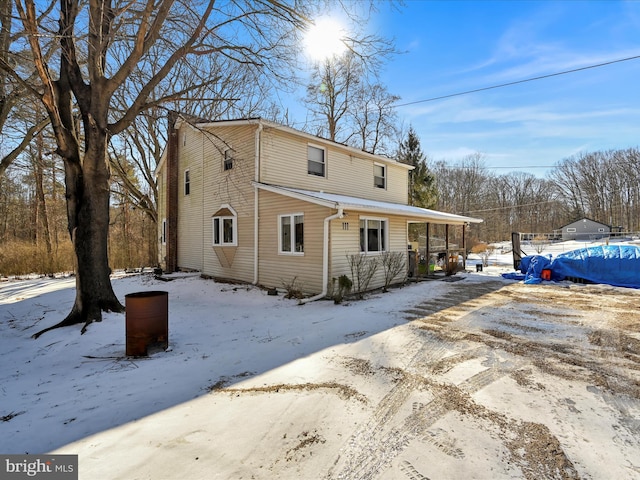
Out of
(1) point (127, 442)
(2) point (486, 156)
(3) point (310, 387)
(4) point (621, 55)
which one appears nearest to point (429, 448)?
(3) point (310, 387)

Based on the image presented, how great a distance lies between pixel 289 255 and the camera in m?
10.0

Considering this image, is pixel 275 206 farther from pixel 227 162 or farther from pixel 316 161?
pixel 227 162

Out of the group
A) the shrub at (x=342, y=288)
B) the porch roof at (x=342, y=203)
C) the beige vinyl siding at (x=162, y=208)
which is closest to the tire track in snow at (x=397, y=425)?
the shrub at (x=342, y=288)

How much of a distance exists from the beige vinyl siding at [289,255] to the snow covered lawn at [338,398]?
2777mm

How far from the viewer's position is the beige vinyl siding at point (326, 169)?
10.9m

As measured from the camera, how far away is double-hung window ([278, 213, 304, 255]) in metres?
9.74

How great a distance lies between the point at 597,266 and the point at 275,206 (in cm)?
1165

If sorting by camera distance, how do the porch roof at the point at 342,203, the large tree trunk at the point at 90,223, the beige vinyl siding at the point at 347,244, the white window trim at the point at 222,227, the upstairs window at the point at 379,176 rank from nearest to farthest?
the large tree trunk at the point at 90,223 < the porch roof at the point at 342,203 < the beige vinyl siding at the point at 347,244 < the white window trim at the point at 222,227 < the upstairs window at the point at 379,176

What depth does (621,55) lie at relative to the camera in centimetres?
1065

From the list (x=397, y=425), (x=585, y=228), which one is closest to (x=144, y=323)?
(x=397, y=425)

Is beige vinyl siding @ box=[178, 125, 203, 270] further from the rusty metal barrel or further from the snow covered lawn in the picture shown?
the rusty metal barrel

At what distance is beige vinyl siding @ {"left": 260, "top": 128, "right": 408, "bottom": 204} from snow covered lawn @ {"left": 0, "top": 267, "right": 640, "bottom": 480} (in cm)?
601

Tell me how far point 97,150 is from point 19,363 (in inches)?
166

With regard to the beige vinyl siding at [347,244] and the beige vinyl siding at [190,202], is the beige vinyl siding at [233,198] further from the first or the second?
the beige vinyl siding at [347,244]
